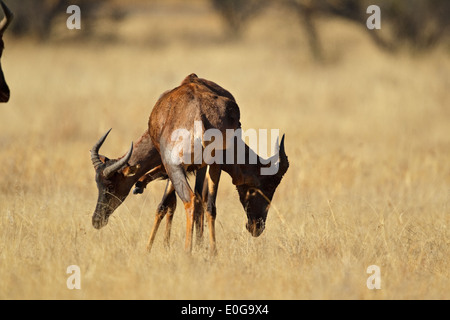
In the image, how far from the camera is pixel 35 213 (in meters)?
8.05

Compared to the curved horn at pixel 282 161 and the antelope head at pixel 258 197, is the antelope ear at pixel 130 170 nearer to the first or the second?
the antelope head at pixel 258 197

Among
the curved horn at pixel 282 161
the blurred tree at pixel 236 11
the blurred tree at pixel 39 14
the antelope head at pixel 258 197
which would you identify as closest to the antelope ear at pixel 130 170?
the antelope head at pixel 258 197

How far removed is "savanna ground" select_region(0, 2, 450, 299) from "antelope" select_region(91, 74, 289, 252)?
0.93 feet

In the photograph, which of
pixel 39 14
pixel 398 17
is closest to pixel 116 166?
pixel 398 17

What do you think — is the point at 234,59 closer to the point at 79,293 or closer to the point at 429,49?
the point at 429,49

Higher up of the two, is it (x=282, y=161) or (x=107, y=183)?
(x=282, y=161)

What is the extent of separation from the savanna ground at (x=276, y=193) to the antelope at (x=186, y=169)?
0.28 metres

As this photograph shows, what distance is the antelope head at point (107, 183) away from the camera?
7477 mm

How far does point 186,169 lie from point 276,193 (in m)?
3.68

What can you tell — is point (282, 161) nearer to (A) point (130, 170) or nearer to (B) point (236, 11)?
(A) point (130, 170)

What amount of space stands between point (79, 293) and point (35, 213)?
2.47 m

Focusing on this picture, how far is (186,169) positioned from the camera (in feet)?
23.4
